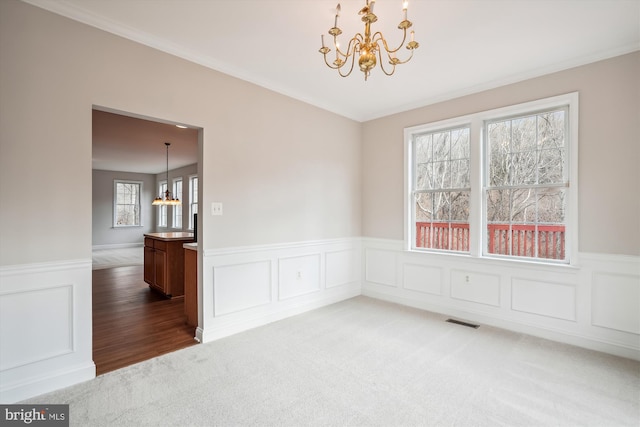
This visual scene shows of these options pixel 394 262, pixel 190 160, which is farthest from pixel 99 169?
pixel 394 262

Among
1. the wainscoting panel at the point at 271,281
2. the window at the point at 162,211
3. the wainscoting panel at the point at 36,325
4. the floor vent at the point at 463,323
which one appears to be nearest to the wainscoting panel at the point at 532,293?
the floor vent at the point at 463,323

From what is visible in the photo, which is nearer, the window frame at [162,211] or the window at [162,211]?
the window frame at [162,211]

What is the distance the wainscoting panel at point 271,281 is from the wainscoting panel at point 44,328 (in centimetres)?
98

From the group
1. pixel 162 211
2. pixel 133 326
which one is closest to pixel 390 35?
pixel 133 326

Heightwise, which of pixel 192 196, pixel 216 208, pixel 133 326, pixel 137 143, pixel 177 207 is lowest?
pixel 133 326

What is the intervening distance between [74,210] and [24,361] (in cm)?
109

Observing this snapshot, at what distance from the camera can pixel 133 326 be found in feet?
11.6

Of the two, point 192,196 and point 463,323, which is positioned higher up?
point 192,196

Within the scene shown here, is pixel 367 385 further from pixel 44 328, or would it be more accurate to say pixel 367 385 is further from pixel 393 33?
pixel 393 33

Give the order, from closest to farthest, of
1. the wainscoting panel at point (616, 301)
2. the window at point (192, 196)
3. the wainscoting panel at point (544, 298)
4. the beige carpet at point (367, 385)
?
the beige carpet at point (367, 385), the wainscoting panel at point (616, 301), the wainscoting panel at point (544, 298), the window at point (192, 196)

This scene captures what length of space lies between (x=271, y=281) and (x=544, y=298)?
2.99 metres

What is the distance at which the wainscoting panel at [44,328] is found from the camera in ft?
6.85

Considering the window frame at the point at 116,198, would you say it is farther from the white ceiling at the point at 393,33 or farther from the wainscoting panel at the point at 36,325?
the wainscoting panel at the point at 36,325

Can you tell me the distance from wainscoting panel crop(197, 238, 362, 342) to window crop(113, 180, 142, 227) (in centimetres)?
944
